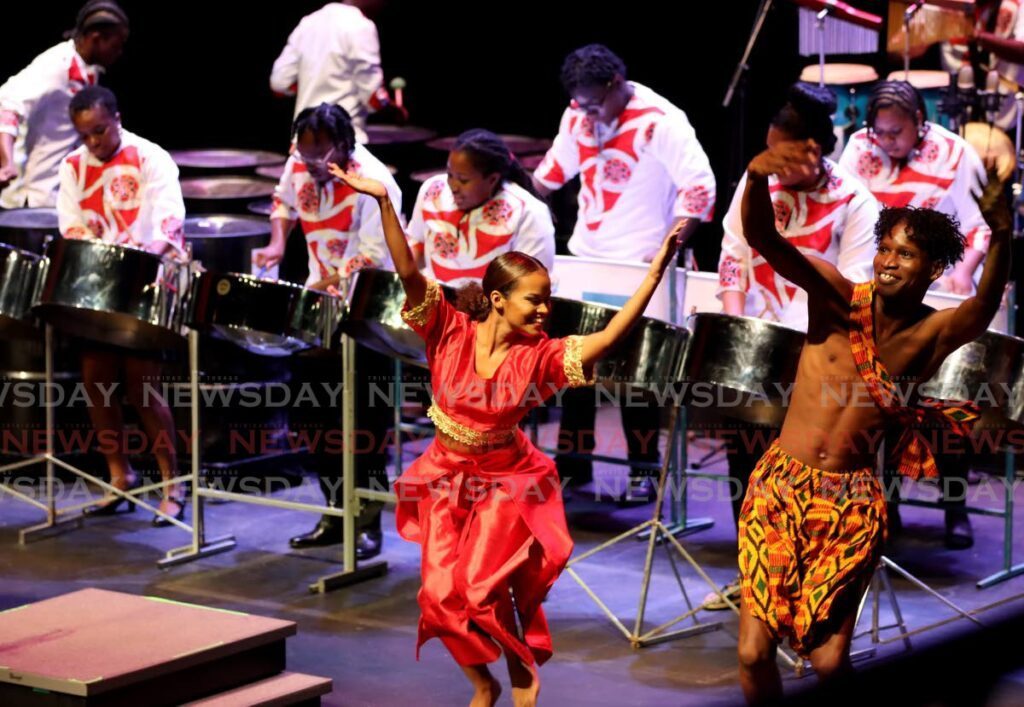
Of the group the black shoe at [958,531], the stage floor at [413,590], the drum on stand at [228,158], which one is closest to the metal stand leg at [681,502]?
the stage floor at [413,590]

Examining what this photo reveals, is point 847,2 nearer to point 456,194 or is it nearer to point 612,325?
point 456,194

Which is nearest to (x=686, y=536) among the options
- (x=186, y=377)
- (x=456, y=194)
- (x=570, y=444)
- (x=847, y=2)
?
(x=570, y=444)

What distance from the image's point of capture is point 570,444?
4.44 m

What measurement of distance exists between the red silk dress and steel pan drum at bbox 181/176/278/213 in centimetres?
275

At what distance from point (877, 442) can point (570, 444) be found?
221 centimetres

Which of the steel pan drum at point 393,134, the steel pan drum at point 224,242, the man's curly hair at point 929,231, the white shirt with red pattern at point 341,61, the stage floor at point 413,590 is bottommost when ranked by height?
the stage floor at point 413,590

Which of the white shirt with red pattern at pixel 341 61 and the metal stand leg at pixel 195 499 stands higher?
the white shirt with red pattern at pixel 341 61

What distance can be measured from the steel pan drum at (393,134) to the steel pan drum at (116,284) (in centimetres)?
188

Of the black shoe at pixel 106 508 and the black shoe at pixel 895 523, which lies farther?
the black shoe at pixel 106 508

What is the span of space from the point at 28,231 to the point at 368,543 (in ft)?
5.05

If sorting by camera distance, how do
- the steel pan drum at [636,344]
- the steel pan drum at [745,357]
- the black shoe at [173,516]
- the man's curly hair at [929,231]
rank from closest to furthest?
the man's curly hair at [929,231], the steel pan drum at [745,357], the steel pan drum at [636,344], the black shoe at [173,516]

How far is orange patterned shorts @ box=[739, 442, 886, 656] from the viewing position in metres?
2.22

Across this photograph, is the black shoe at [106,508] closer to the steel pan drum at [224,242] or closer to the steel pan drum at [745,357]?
the steel pan drum at [224,242]

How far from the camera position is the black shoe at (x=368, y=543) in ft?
12.4
